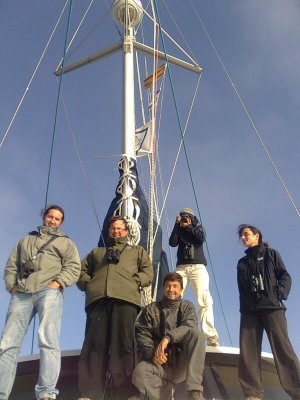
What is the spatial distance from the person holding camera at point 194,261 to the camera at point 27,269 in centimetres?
227

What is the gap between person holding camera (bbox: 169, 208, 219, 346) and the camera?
627 cm

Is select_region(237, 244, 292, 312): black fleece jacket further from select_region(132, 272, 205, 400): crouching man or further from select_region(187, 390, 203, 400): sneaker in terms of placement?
select_region(187, 390, 203, 400): sneaker

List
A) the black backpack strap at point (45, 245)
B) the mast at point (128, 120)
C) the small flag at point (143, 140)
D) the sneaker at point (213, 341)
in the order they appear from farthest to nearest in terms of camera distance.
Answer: the small flag at point (143, 140), the mast at point (128, 120), the sneaker at point (213, 341), the black backpack strap at point (45, 245)

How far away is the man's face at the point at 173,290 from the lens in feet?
16.5

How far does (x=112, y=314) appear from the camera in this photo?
192 inches

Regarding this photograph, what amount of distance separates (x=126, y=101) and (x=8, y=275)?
18.2ft

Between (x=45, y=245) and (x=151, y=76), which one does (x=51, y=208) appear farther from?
(x=151, y=76)

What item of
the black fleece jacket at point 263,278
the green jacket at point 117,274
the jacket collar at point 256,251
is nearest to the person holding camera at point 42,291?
the green jacket at point 117,274

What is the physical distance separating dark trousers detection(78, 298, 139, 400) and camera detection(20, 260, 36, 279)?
728mm

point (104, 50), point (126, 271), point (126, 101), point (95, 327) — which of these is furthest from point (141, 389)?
point (104, 50)

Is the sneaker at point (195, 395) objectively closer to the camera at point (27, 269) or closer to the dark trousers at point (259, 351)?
the dark trousers at point (259, 351)

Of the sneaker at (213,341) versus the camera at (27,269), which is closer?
the camera at (27,269)

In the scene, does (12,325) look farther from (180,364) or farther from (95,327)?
(180,364)

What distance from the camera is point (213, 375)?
20.5ft
